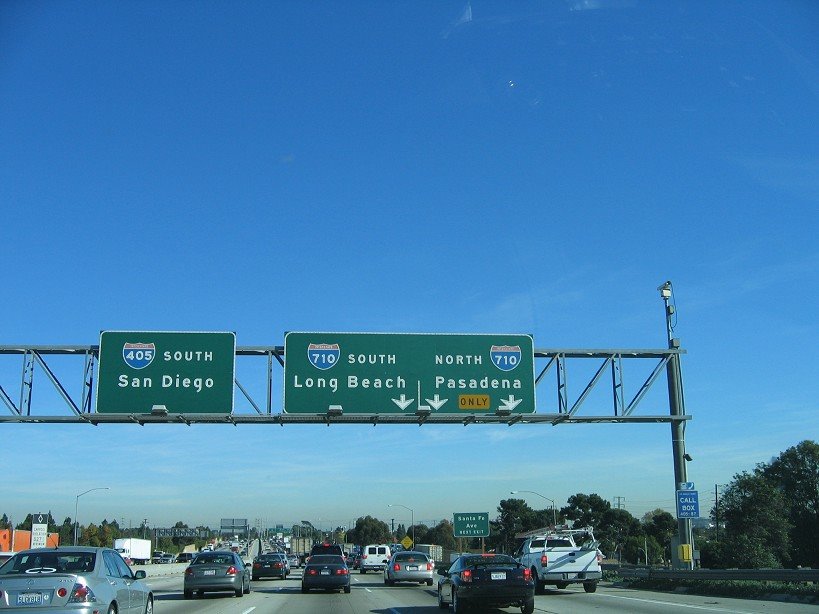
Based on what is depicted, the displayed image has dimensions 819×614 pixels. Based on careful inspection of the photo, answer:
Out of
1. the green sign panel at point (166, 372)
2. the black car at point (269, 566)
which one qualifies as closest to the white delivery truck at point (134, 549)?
the black car at point (269, 566)

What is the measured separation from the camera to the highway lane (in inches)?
768

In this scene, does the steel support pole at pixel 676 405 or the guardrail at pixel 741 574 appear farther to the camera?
A: the steel support pole at pixel 676 405

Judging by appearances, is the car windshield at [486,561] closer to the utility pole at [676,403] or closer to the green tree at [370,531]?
the utility pole at [676,403]

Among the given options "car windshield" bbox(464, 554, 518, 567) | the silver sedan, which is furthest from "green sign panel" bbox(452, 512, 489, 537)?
the silver sedan

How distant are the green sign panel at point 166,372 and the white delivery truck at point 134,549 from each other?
189ft

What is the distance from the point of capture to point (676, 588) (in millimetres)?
27125

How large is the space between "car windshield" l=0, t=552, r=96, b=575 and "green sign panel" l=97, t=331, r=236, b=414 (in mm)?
13321

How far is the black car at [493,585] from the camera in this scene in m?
18.8

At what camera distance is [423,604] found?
934 inches

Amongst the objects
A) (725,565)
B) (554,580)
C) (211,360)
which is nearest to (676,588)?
(554,580)

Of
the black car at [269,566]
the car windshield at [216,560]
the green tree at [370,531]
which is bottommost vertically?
the green tree at [370,531]

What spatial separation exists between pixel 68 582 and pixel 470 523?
4918 cm

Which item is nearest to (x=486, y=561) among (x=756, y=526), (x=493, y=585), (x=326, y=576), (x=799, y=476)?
(x=493, y=585)

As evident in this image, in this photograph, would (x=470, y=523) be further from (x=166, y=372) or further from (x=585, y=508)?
(x=585, y=508)
